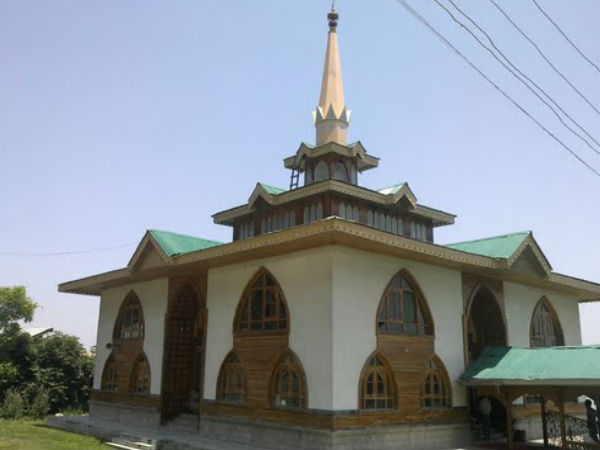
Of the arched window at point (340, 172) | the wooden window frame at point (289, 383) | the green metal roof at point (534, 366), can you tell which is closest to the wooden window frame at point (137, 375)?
the wooden window frame at point (289, 383)

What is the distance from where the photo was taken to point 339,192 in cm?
1577

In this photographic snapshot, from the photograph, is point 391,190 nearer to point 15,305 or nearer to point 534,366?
point 534,366

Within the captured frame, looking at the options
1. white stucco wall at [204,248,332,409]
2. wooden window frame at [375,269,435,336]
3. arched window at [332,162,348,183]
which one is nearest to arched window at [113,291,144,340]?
white stucco wall at [204,248,332,409]

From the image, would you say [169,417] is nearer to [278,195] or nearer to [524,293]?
[278,195]

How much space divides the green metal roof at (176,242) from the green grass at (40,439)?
5.63 m

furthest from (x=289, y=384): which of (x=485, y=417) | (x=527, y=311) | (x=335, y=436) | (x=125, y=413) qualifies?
(x=527, y=311)

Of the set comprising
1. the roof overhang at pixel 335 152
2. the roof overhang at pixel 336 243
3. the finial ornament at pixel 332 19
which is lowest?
the roof overhang at pixel 336 243

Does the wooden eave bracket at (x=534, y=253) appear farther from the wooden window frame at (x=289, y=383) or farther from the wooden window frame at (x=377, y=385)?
the wooden window frame at (x=289, y=383)

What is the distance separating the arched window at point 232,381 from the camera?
50.0 feet

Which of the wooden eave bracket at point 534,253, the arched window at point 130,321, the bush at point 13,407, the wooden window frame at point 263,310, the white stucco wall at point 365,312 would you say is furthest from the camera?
the bush at point 13,407

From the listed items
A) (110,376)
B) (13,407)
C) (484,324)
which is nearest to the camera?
(484,324)

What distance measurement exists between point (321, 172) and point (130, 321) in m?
8.80

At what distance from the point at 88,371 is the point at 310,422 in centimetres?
1628

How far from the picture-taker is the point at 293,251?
47.0ft
